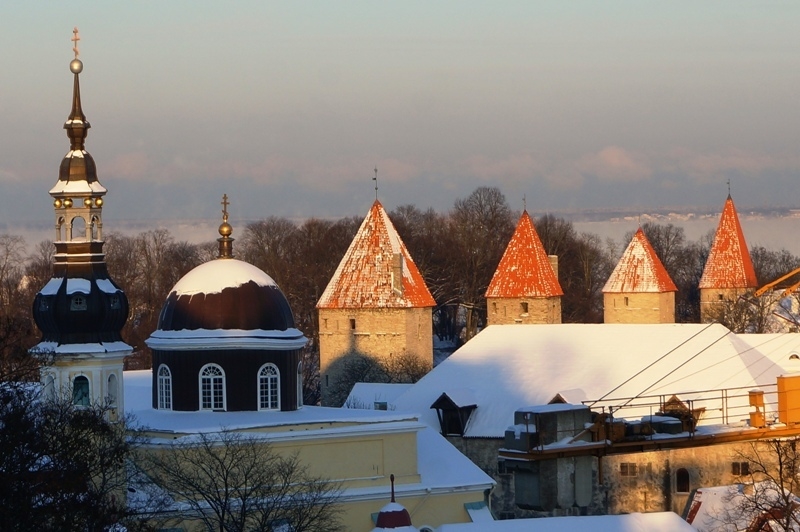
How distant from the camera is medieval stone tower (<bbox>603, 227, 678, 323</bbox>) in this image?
85.1m

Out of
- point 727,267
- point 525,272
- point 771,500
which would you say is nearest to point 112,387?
point 771,500

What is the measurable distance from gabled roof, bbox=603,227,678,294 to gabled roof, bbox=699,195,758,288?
877cm

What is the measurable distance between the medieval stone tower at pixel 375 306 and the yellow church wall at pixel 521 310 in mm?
3495

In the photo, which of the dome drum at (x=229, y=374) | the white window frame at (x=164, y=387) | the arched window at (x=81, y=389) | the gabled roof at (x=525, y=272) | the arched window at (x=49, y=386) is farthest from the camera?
the gabled roof at (x=525, y=272)

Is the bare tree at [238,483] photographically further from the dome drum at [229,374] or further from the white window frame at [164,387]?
the white window frame at [164,387]

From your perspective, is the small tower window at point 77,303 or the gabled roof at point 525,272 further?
the gabled roof at point 525,272

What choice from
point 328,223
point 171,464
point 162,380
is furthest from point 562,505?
point 328,223

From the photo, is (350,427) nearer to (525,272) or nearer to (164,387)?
(164,387)

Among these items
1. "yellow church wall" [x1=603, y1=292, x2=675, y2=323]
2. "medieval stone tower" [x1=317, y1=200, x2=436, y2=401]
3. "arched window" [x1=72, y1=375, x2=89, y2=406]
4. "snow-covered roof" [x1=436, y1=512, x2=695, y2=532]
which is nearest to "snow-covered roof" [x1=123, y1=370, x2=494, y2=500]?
"arched window" [x1=72, y1=375, x2=89, y2=406]

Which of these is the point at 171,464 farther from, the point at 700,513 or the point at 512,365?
the point at 512,365

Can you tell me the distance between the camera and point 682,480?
165 feet

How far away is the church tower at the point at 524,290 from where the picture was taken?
249 ft

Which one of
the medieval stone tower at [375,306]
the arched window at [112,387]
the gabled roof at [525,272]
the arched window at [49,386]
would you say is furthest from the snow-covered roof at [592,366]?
the gabled roof at [525,272]

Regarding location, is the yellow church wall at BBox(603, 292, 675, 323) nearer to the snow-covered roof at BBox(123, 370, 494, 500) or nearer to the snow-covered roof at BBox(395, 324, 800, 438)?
the snow-covered roof at BBox(395, 324, 800, 438)
